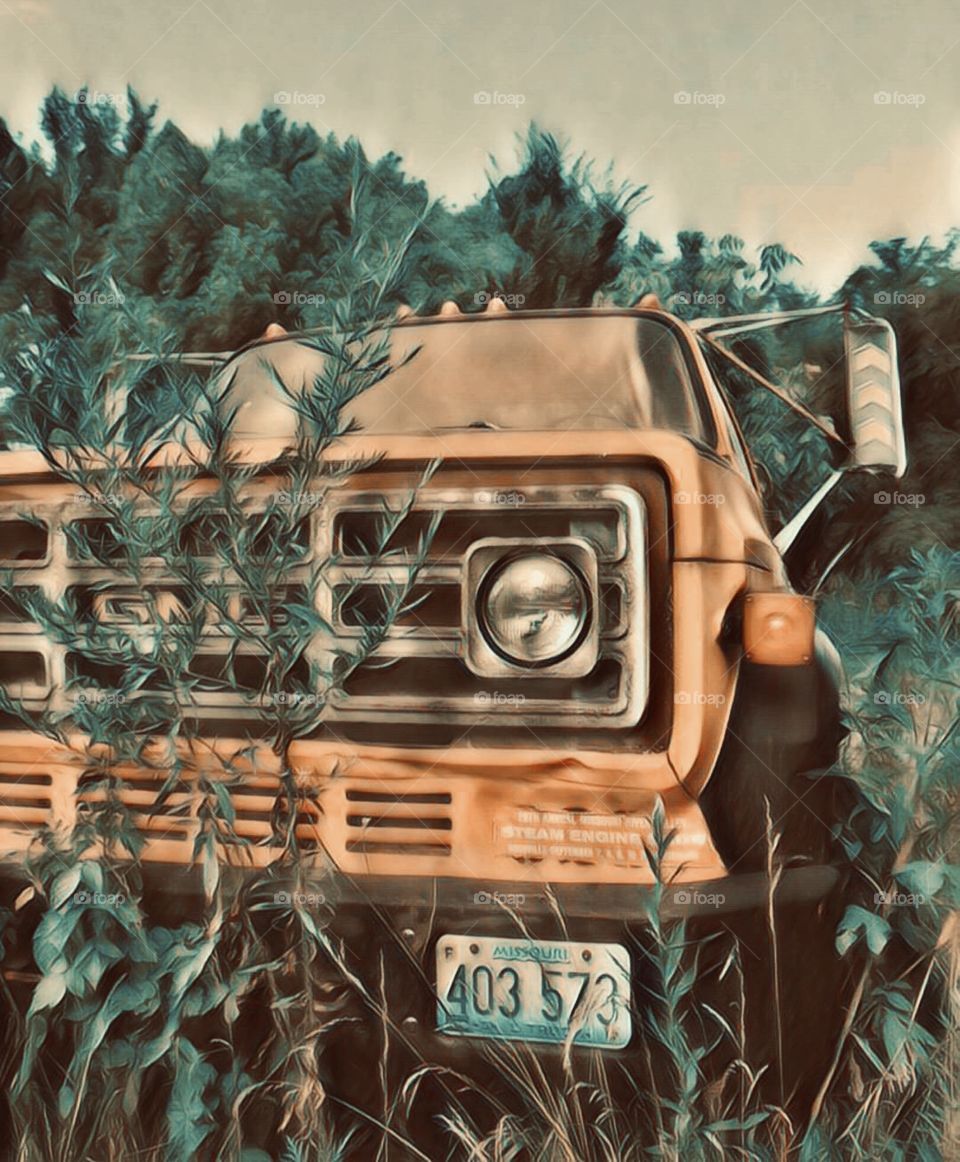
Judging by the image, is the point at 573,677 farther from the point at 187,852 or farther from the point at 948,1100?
the point at 948,1100

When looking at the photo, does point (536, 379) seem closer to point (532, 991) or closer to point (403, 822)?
point (403, 822)

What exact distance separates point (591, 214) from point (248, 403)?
1.00 metres

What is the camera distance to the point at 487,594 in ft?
8.60

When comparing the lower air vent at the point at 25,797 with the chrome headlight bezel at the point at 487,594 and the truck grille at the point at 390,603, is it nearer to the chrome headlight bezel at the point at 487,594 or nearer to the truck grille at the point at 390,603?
the truck grille at the point at 390,603

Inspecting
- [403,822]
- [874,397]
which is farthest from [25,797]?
[874,397]

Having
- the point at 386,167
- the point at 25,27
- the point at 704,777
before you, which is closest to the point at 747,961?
the point at 704,777

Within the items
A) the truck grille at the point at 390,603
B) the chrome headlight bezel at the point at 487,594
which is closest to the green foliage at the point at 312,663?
the truck grille at the point at 390,603

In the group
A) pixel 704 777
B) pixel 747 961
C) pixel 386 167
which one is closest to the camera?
pixel 704 777

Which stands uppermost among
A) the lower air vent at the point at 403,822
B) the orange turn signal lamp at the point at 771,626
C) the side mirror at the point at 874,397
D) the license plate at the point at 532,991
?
the side mirror at the point at 874,397

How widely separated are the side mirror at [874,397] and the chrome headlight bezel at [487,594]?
32.2 inches

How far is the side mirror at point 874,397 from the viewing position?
2883 millimetres

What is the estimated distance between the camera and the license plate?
2637 mm

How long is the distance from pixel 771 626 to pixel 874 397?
0.72 meters

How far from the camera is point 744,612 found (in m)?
2.57
